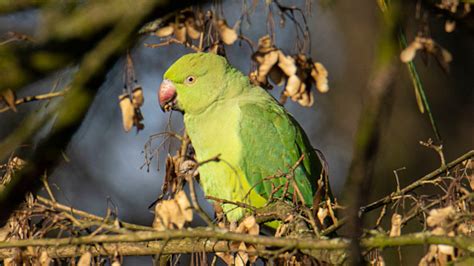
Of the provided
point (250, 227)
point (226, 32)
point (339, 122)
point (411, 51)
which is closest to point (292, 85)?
point (226, 32)

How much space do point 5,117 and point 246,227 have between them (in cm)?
645

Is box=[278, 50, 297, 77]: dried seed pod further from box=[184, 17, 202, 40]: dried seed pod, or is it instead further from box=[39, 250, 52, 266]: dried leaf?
box=[39, 250, 52, 266]: dried leaf

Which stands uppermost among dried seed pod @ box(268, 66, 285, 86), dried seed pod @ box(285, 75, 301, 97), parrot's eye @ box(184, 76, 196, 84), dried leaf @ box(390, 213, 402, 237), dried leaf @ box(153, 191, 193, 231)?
parrot's eye @ box(184, 76, 196, 84)

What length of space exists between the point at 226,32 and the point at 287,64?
305 mm

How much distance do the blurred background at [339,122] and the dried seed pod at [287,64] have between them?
4944mm

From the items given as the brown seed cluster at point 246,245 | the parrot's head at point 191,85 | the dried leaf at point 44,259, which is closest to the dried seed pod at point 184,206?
the brown seed cluster at point 246,245

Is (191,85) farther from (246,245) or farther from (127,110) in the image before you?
(246,245)

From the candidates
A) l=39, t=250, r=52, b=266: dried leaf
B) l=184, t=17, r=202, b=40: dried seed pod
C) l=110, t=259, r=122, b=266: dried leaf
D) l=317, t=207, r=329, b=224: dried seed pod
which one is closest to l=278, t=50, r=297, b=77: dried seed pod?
l=184, t=17, r=202, b=40: dried seed pod

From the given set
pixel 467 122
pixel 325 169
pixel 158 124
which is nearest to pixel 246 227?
pixel 325 169

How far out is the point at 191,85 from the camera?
475 cm

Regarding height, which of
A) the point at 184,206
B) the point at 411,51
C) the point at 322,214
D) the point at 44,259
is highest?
the point at 411,51

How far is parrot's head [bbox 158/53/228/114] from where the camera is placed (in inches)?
184

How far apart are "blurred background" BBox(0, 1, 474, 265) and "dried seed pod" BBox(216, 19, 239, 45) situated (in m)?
4.78

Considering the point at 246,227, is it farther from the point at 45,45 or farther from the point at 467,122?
the point at 467,122
